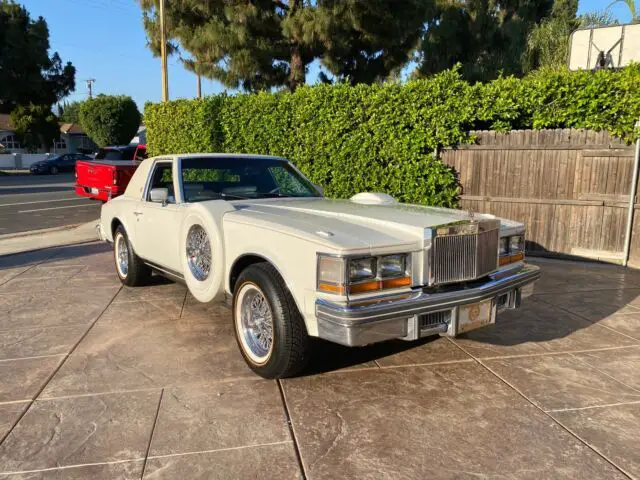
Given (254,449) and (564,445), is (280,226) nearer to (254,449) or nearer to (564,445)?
(254,449)

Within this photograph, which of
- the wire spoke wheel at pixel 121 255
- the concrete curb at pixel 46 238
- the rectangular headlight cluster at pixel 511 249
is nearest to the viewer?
the rectangular headlight cluster at pixel 511 249

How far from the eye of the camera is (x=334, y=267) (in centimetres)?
Result: 316

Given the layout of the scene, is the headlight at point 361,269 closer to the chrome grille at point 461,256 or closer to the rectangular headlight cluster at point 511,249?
the chrome grille at point 461,256

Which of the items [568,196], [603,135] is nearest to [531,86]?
[603,135]

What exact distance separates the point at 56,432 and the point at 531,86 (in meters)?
7.33

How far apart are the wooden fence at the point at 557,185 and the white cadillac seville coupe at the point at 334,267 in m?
4.00

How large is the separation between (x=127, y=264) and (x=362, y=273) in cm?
396

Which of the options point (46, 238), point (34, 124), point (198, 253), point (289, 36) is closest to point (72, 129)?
point (34, 124)

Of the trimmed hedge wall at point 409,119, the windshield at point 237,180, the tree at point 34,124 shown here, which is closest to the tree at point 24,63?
the tree at point 34,124

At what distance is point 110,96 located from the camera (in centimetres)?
4478

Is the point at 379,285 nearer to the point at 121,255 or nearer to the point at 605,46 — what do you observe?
the point at 121,255

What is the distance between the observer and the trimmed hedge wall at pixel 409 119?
7.38 meters

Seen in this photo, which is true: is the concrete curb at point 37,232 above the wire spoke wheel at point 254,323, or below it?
below

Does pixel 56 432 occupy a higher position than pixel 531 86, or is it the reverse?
pixel 531 86
